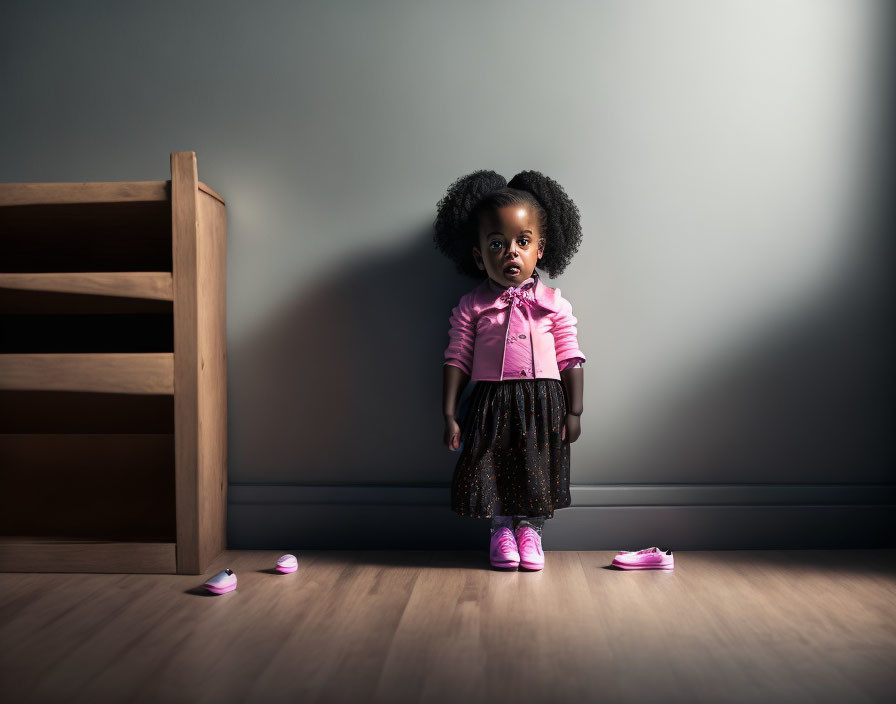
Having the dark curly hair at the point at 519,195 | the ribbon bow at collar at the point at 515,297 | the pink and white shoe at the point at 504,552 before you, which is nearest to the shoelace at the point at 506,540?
the pink and white shoe at the point at 504,552

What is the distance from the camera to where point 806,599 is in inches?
55.5

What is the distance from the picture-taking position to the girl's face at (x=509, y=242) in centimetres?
159

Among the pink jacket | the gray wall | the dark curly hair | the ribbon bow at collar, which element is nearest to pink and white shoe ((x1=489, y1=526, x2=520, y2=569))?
the gray wall

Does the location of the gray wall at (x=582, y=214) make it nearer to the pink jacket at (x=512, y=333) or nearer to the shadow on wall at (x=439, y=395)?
the shadow on wall at (x=439, y=395)

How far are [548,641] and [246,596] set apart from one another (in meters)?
0.64

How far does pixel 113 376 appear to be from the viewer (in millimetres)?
1556

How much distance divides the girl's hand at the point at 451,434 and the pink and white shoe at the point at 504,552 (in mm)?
242

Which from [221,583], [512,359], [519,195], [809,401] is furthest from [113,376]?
[809,401]

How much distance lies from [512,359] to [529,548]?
0.45m

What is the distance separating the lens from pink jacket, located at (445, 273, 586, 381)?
1.64 metres

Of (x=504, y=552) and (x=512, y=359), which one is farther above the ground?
(x=512, y=359)

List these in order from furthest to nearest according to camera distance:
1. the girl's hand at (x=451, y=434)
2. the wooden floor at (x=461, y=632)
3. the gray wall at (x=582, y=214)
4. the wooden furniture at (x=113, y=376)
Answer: the gray wall at (x=582, y=214) < the girl's hand at (x=451, y=434) < the wooden furniture at (x=113, y=376) < the wooden floor at (x=461, y=632)

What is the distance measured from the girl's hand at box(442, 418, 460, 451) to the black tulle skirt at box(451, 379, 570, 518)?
0.07ft

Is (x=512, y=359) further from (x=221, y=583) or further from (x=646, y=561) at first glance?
(x=221, y=583)
